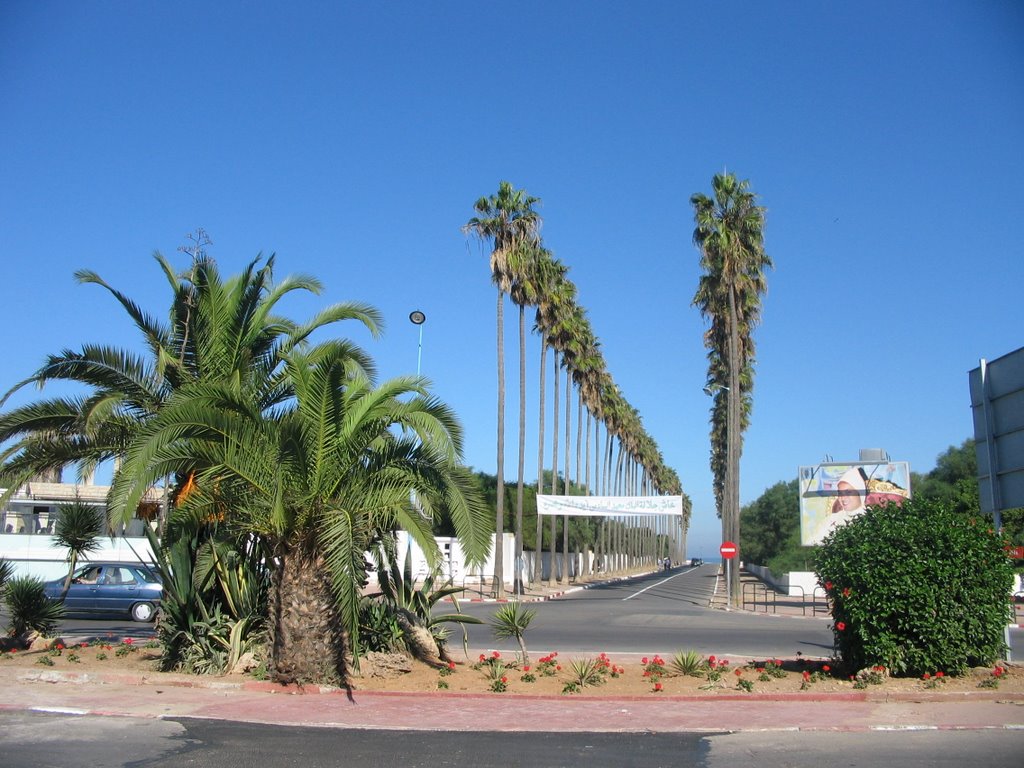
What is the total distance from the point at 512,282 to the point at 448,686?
28.2m

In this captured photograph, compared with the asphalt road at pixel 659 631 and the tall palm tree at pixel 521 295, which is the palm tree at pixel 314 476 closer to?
the asphalt road at pixel 659 631

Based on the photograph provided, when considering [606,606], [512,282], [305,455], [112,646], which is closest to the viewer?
[305,455]

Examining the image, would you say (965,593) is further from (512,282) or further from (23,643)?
(512,282)

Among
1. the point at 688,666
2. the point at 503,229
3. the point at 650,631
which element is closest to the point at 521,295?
the point at 503,229

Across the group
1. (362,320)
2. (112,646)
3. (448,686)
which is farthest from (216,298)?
(448,686)

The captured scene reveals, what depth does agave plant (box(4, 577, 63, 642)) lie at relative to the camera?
47.7ft

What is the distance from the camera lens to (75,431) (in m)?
14.8

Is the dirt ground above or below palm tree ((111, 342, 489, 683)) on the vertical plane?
below

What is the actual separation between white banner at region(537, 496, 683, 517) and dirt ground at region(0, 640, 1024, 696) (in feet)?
78.0

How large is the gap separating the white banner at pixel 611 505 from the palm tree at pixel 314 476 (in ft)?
85.7

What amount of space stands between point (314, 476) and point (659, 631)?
13.8 metres

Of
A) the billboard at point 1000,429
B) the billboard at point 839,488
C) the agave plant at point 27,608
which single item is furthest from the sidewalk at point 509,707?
the billboard at point 839,488

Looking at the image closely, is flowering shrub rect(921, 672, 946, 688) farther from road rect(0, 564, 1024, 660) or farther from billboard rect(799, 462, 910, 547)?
billboard rect(799, 462, 910, 547)

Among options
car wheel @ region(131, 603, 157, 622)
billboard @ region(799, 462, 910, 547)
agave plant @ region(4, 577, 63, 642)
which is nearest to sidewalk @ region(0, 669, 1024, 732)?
agave plant @ region(4, 577, 63, 642)
